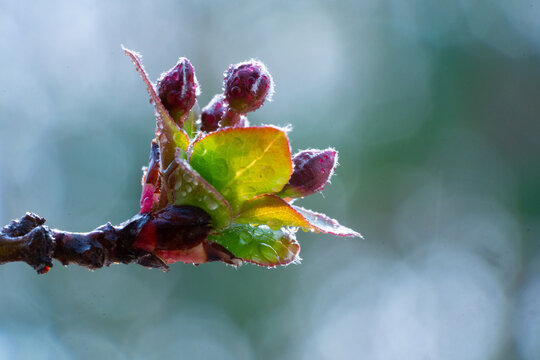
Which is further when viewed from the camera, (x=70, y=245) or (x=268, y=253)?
(x=268, y=253)

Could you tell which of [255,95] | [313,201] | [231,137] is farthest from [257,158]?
[313,201]

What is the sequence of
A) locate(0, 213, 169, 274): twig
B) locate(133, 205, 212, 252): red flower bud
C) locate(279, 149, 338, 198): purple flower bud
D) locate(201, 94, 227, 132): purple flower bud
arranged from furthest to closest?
locate(201, 94, 227, 132): purple flower bud, locate(279, 149, 338, 198): purple flower bud, locate(133, 205, 212, 252): red flower bud, locate(0, 213, 169, 274): twig

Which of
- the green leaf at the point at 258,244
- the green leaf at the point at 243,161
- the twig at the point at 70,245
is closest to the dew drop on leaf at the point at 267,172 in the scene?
the green leaf at the point at 243,161

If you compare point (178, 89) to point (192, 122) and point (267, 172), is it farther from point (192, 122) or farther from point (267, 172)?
point (267, 172)

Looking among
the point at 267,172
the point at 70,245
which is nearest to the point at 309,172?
the point at 267,172

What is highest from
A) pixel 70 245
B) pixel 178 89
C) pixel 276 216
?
pixel 178 89

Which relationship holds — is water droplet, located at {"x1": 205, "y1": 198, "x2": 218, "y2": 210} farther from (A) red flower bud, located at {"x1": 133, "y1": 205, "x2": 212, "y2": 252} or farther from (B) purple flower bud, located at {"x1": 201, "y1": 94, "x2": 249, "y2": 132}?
(B) purple flower bud, located at {"x1": 201, "y1": 94, "x2": 249, "y2": 132}

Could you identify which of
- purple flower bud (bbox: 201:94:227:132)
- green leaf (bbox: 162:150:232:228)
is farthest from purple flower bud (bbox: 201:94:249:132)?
green leaf (bbox: 162:150:232:228)
